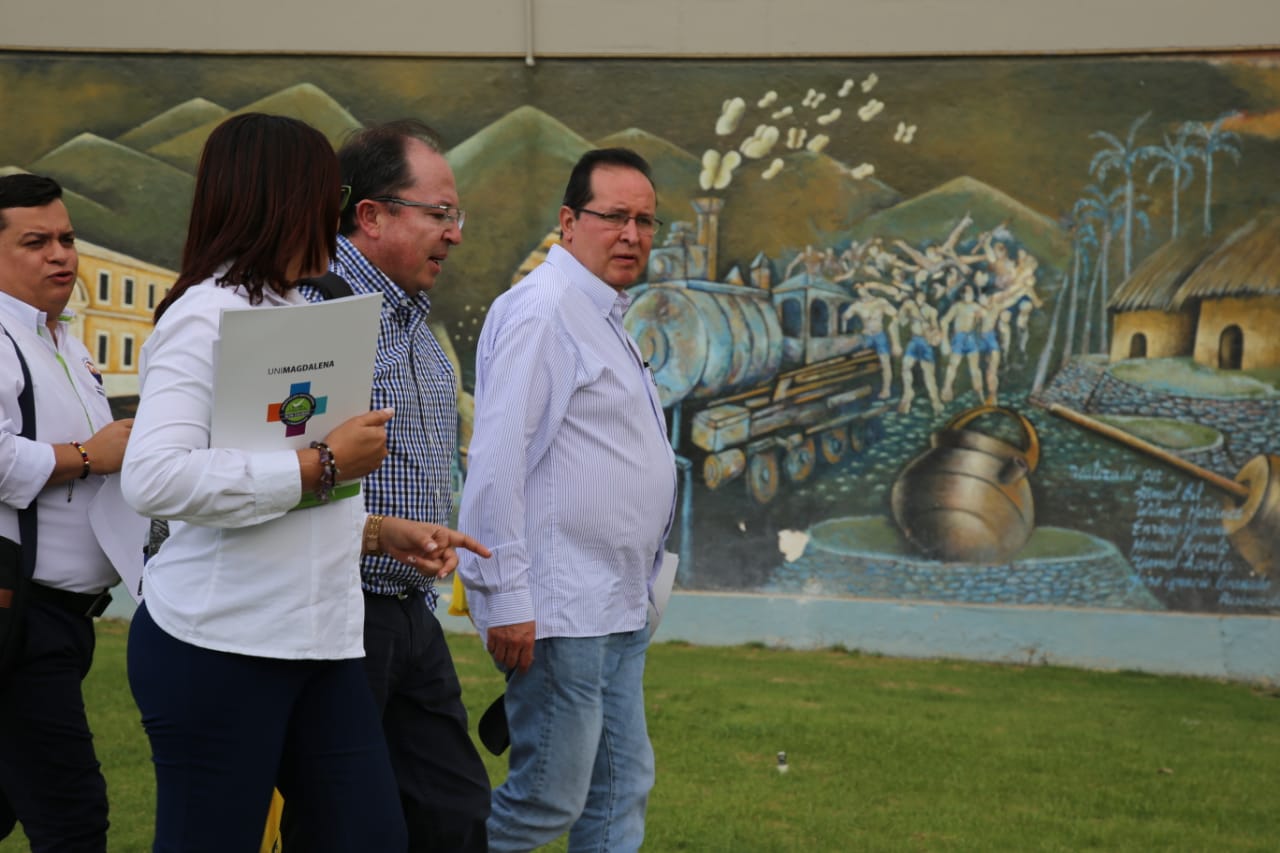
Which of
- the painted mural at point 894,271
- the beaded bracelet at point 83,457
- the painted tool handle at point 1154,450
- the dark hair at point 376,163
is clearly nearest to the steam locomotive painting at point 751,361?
the painted mural at point 894,271

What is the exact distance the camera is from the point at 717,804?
20.5ft

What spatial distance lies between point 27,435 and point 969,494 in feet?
26.2

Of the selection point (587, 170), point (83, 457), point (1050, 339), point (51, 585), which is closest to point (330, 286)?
point (83, 457)

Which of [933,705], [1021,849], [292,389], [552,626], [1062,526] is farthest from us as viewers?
[1062,526]

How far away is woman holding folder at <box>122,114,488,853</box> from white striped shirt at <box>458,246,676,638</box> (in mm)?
1044

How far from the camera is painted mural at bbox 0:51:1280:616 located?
10.5 m

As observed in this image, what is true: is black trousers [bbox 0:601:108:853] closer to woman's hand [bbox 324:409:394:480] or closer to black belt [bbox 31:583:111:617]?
black belt [bbox 31:583:111:617]

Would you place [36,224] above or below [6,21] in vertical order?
below

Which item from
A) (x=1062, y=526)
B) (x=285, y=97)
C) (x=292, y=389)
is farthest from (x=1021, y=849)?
(x=285, y=97)

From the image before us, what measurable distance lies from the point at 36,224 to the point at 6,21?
26.5ft

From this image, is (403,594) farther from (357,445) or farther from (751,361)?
(751,361)

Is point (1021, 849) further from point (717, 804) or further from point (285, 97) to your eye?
point (285, 97)

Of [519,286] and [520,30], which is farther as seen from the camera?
[520,30]

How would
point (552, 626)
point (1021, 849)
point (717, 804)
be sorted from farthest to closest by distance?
point (717, 804) → point (1021, 849) → point (552, 626)
